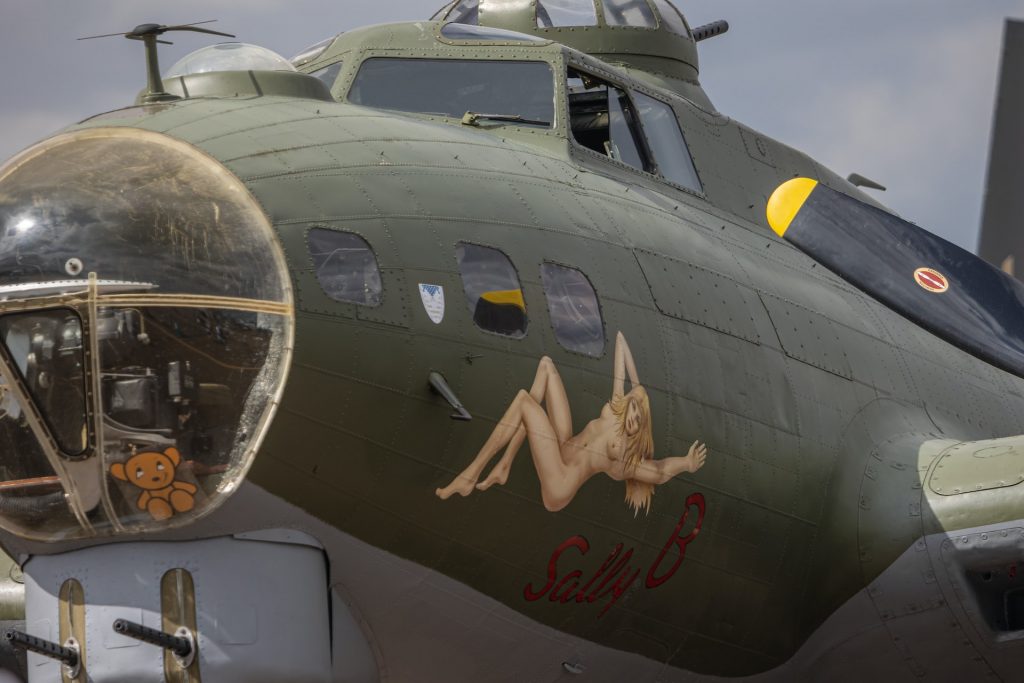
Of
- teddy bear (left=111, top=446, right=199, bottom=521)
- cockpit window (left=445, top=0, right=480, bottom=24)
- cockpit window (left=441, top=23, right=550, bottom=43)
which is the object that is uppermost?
cockpit window (left=441, top=23, right=550, bottom=43)

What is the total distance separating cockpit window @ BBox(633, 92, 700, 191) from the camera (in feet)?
36.9

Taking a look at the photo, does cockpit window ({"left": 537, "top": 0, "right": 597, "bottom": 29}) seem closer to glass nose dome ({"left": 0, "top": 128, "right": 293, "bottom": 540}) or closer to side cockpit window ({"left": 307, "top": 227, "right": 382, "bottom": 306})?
side cockpit window ({"left": 307, "top": 227, "right": 382, "bottom": 306})

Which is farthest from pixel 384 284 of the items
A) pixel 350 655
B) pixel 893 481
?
pixel 893 481

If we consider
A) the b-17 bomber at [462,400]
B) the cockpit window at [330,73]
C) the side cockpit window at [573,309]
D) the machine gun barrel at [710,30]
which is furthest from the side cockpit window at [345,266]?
the machine gun barrel at [710,30]

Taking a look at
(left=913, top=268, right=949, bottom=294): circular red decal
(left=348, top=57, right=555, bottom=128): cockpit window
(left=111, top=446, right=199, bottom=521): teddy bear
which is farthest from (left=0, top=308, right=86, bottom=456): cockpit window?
(left=913, top=268, right=949, bottom=294): circular red decal

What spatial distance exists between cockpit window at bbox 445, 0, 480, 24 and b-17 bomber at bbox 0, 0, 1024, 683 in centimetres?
301

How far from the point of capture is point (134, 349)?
6.62 m

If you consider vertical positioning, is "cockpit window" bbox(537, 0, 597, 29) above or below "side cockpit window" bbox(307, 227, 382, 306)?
above

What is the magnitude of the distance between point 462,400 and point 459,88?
366cm

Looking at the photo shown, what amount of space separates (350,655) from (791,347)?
13.1 ft

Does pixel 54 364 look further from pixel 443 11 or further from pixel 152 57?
pixel 443 11

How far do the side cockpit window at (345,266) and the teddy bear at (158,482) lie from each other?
3.48 feet

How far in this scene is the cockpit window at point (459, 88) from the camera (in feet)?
33.8

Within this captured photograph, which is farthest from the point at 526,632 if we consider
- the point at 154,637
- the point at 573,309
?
the point at 154,637
